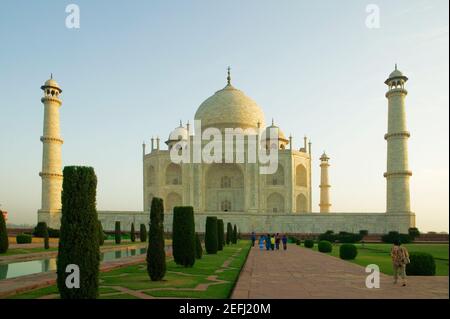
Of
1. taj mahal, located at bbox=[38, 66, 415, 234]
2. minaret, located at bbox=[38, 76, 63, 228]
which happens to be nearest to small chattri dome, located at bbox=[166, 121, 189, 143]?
taj mahal, located at bbox=[38, 66, 415, 234]

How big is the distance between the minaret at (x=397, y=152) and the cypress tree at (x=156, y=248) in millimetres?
26661

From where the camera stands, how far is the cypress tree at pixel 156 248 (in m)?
9.94

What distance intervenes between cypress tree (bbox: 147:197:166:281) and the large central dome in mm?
33962

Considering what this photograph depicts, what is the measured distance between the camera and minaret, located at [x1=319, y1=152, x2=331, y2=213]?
151ft

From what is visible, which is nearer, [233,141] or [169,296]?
[169,296]

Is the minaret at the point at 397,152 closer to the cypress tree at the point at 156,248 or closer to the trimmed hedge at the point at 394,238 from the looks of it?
the trimmed hedge at the point at 394,238

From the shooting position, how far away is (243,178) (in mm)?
41844

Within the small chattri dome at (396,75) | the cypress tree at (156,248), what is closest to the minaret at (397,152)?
the small chattri dome at (396,75)

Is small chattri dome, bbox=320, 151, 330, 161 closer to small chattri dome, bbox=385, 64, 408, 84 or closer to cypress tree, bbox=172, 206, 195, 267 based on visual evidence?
small chattri dome, bbox=385, 64, 408, 84
